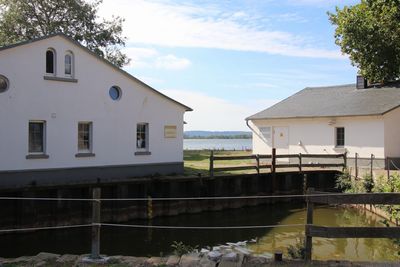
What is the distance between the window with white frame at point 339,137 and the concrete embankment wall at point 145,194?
3.88 metres

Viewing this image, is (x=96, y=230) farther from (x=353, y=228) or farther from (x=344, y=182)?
(x=344, y=182)

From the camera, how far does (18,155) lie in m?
17.6

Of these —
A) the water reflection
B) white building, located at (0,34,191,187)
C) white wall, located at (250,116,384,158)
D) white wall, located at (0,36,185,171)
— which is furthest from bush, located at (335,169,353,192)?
white wall, located at (0,36,185,171)

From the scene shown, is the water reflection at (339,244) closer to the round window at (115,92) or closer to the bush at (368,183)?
the bush at (368,183)

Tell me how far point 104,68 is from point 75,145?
3456mm

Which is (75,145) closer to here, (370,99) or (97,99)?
(97,99)

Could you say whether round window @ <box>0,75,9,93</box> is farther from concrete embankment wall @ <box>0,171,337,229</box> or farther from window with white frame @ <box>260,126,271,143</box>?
window with white frame @ <box>260,126,271,143</box>

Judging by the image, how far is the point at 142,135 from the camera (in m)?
22.1

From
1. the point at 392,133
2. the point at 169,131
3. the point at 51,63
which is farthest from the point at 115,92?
the point at 392,133

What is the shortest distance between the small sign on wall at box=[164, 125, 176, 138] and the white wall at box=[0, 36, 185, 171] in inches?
6.6

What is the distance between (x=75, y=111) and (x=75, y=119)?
1.03 feet

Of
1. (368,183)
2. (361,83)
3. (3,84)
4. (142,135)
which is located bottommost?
(368,183)

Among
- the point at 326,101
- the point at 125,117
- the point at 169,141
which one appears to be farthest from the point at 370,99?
the point at 125,117

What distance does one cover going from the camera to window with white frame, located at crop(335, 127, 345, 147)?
29.1 metres
